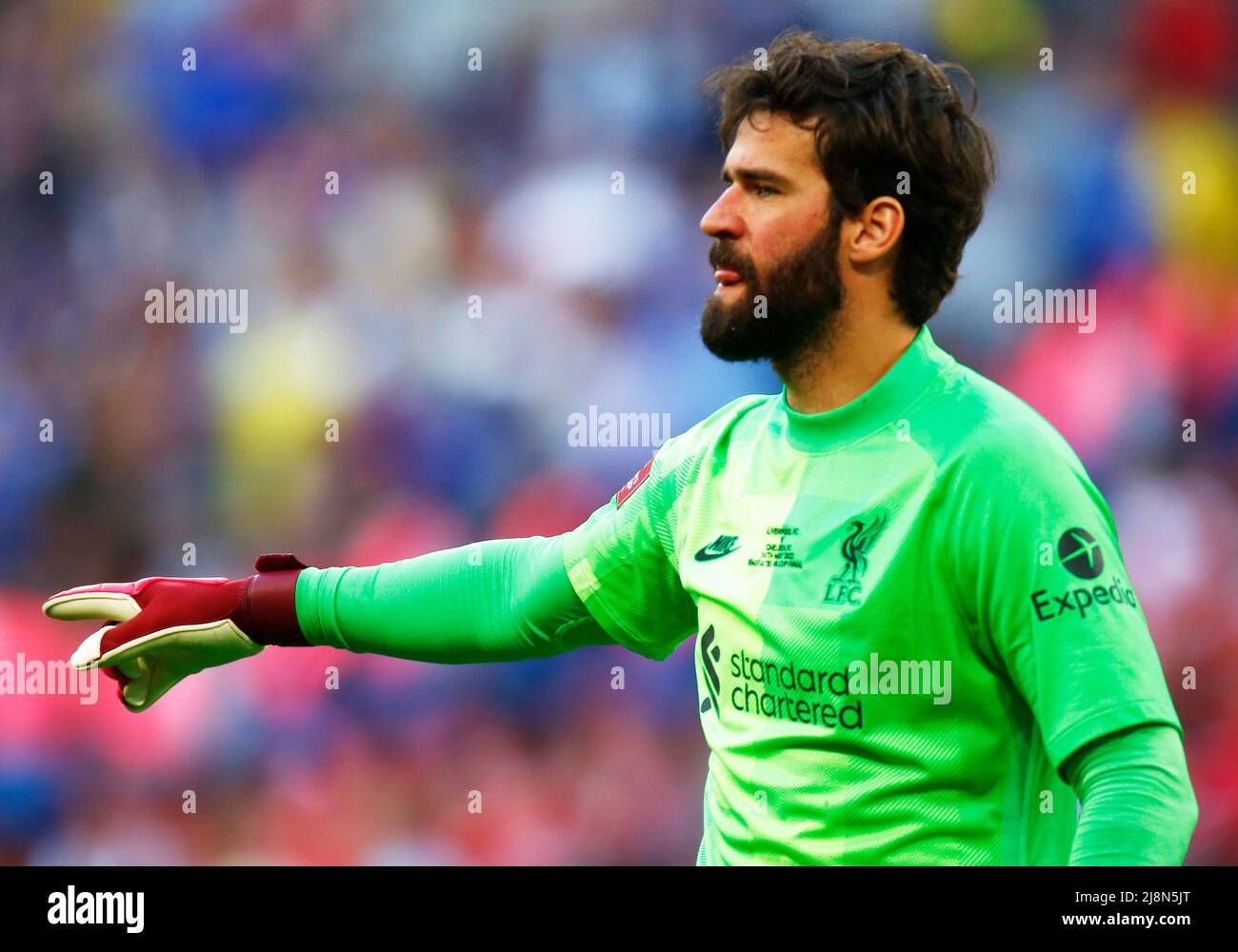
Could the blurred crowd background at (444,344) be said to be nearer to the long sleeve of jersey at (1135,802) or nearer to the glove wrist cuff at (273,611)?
the glove wrist cuff at (273,611)

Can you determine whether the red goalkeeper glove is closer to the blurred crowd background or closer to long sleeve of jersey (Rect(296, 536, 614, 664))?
long sleeve of jersey (Rect(296, 536, 614, 664))

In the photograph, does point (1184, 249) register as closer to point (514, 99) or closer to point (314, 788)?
point (514, 99)

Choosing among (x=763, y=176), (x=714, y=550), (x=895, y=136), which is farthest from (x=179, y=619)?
(x=895, y=136)

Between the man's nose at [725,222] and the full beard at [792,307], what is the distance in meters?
0.05

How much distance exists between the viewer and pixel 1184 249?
3809 millimetres

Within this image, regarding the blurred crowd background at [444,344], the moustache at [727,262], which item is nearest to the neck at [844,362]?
the moustache at [727,262]

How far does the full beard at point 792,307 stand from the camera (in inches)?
84.8

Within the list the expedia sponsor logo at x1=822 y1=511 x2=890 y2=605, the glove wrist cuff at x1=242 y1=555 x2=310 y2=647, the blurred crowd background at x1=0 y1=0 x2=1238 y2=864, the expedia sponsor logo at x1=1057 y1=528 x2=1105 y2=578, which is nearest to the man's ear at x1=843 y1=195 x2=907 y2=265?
the expedia sponsor logo at x1=822 y1=511 x2=890 y2=605

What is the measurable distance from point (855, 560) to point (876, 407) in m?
0.23

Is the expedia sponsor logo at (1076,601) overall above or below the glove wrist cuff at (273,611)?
above

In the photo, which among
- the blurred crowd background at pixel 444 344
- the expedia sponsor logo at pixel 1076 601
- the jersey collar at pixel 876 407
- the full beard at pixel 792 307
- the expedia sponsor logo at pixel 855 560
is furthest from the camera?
the blurred crowd background at pixel 444 344

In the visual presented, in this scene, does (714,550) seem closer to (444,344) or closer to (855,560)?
(855,560)

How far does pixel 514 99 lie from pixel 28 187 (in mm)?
1380
